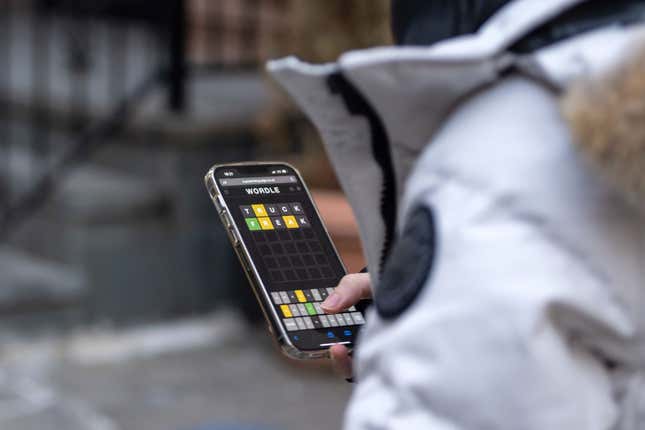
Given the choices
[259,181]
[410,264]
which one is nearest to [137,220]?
[259,181]

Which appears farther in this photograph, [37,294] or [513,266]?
[37,294]

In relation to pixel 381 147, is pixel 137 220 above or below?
below

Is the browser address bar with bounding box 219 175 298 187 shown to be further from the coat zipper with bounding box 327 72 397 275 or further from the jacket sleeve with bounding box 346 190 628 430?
the jacket sleeve with bounding box 346 190 628 430

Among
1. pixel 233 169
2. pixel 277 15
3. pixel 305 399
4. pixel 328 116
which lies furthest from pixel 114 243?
pixel 328 116

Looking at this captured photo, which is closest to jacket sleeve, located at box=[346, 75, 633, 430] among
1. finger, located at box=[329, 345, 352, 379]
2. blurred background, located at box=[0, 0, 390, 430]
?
finger, located at box=[329, 345, 352, 379]

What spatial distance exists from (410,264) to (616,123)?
0.80 ft

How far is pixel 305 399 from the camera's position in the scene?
17.0 feet

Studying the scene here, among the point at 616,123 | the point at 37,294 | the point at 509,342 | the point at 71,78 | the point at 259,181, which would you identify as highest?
the point at 616,123

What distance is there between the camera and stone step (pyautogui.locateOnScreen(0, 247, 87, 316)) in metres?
5.40

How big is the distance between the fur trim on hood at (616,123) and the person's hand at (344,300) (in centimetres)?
67

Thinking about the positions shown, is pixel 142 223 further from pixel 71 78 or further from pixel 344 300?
pixel 344 300

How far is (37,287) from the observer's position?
5.46m

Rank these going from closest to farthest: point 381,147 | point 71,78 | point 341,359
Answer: point 381,147, point 341,359, point 71,78

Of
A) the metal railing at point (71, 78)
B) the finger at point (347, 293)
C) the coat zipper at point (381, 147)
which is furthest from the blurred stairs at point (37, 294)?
the coat zipper at point (381, 147)
